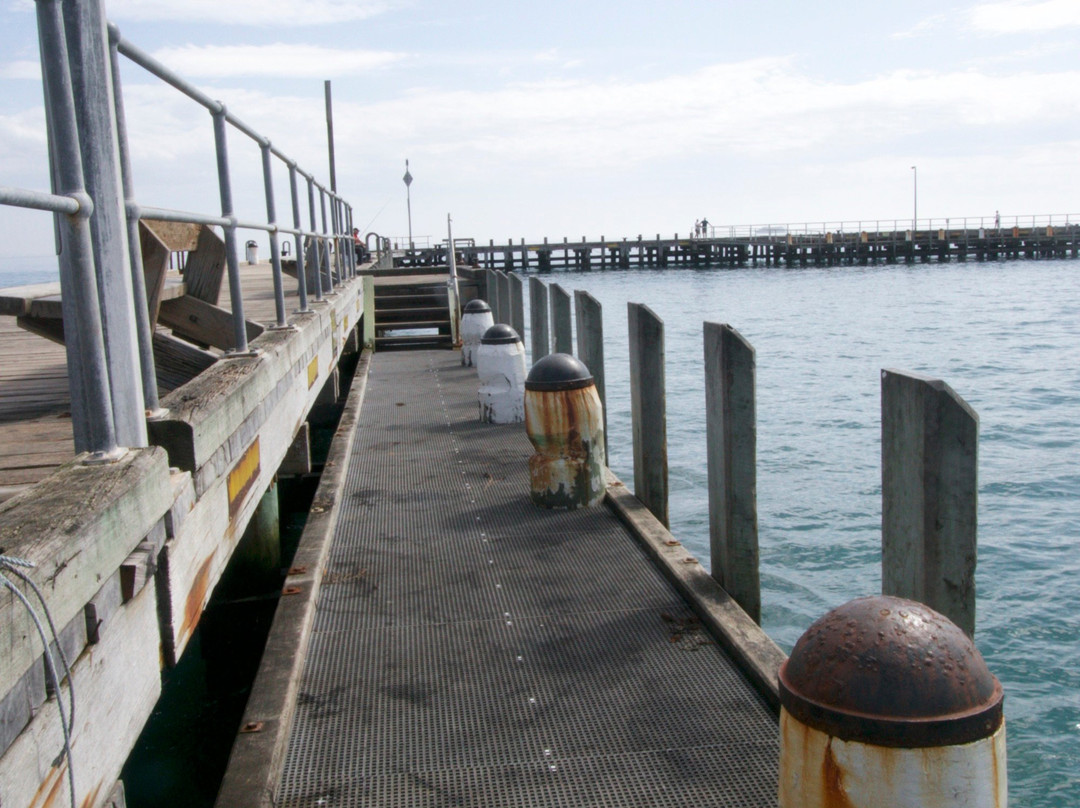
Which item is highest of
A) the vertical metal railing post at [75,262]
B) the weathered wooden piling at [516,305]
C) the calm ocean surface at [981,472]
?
the vertical metal railing post at [75,262]

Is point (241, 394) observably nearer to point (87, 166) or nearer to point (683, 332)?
point (87, 166)

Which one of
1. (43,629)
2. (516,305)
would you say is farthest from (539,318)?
(43,629)

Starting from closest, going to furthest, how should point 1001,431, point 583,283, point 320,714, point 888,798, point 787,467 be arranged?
point 888,798 < point 320,714 < point 787,467 < point 1001,431 < point 583,283

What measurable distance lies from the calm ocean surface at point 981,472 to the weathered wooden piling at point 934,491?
11.0 feet

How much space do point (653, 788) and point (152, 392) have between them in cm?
199

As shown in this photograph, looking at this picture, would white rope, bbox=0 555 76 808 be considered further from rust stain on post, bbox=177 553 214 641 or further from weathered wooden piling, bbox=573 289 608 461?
weathered wooden piling, bbox=573 289 608 461

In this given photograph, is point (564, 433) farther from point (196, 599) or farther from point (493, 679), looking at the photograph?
point (196, 599)

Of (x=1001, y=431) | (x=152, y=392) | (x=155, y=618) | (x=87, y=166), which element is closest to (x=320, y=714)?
(x=155, y=618)

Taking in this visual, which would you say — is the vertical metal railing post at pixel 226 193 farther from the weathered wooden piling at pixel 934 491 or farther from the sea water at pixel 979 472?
the sea water at pixel 979 472

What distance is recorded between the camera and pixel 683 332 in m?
35.0

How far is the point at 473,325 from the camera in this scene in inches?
531

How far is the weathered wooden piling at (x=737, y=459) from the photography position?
4.78 metres

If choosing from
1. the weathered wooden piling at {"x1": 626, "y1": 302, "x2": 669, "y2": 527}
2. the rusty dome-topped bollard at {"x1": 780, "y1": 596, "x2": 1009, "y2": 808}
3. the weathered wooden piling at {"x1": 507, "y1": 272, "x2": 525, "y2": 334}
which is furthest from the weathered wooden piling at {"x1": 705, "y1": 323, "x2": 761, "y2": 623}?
the weathered wooden piling at {"x1": 507, "y1": 272, "x2": 525, "y2": 334}

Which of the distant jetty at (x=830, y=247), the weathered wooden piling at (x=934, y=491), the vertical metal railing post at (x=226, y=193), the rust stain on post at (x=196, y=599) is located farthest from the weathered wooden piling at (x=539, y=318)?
the distant jetty at (x=830, y=247)
